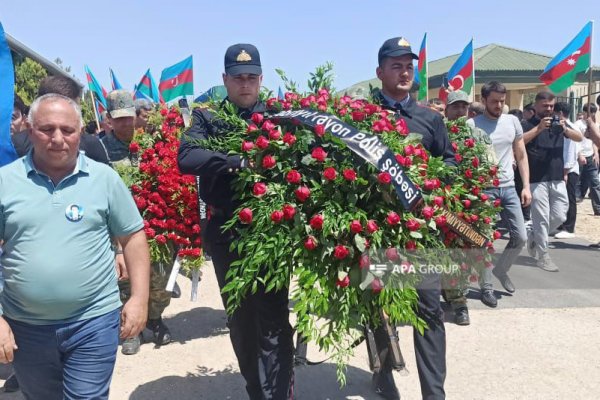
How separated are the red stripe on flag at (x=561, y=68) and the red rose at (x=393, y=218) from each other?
26.7ft

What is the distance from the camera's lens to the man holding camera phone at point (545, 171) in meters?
7.62

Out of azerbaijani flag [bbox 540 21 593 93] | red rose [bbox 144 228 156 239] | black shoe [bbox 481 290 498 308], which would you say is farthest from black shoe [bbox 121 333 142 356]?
azerbaijani flag [bbox 540 21 593 93]

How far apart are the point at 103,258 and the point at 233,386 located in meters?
1.83

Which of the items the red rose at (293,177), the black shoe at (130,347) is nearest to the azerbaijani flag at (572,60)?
the black shoe at (130,347)

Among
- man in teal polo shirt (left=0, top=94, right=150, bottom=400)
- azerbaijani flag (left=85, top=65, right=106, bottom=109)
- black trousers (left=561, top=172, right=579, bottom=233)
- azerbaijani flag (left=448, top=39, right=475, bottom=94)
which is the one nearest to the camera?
man in teal polo shirt (left=0, top=94, right=150, bottom=400)

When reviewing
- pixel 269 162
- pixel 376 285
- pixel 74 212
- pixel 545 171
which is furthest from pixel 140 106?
pixel 545 171

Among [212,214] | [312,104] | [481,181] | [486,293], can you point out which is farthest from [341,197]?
[486,293]

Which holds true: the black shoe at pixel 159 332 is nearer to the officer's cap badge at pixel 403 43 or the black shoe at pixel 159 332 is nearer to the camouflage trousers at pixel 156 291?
the camouflage trousers at pixel 156 291

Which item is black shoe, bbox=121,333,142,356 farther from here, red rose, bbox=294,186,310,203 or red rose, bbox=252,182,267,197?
red rose, bbox=294,186,310,203

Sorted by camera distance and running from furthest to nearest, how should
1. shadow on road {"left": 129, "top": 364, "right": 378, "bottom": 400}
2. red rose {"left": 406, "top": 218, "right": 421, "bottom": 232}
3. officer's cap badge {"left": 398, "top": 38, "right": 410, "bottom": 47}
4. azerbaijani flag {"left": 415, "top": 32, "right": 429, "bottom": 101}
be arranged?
azerbaijani flag {"left": 415, "top": 32, "right": 429, "bottom": 101}, shadow on road {"left": 129, "top": 364, "right": 378, "bottom": 400}, officer's cap badge {"left": 398, "top": 38, "right": 410, "bottom": 47}, red rose {"left": 406, "top": 218, "right": 421, "bottom": 232}

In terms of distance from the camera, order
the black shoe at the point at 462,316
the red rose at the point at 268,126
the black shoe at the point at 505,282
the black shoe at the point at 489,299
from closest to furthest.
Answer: the red rose at the point at 268,126 < the black shoe at the point at 462,316 < the black shoe at the point at 489,299 < the black shoe at the point at 505,282

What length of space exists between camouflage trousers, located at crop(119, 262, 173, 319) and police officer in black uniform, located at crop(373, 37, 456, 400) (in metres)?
2.13

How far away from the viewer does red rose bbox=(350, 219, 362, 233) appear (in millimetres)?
2605

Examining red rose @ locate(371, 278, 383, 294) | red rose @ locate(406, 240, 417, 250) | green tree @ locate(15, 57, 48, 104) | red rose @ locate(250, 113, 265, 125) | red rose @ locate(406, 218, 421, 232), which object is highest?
green tree @ locate(15, 57, 48, 104)
